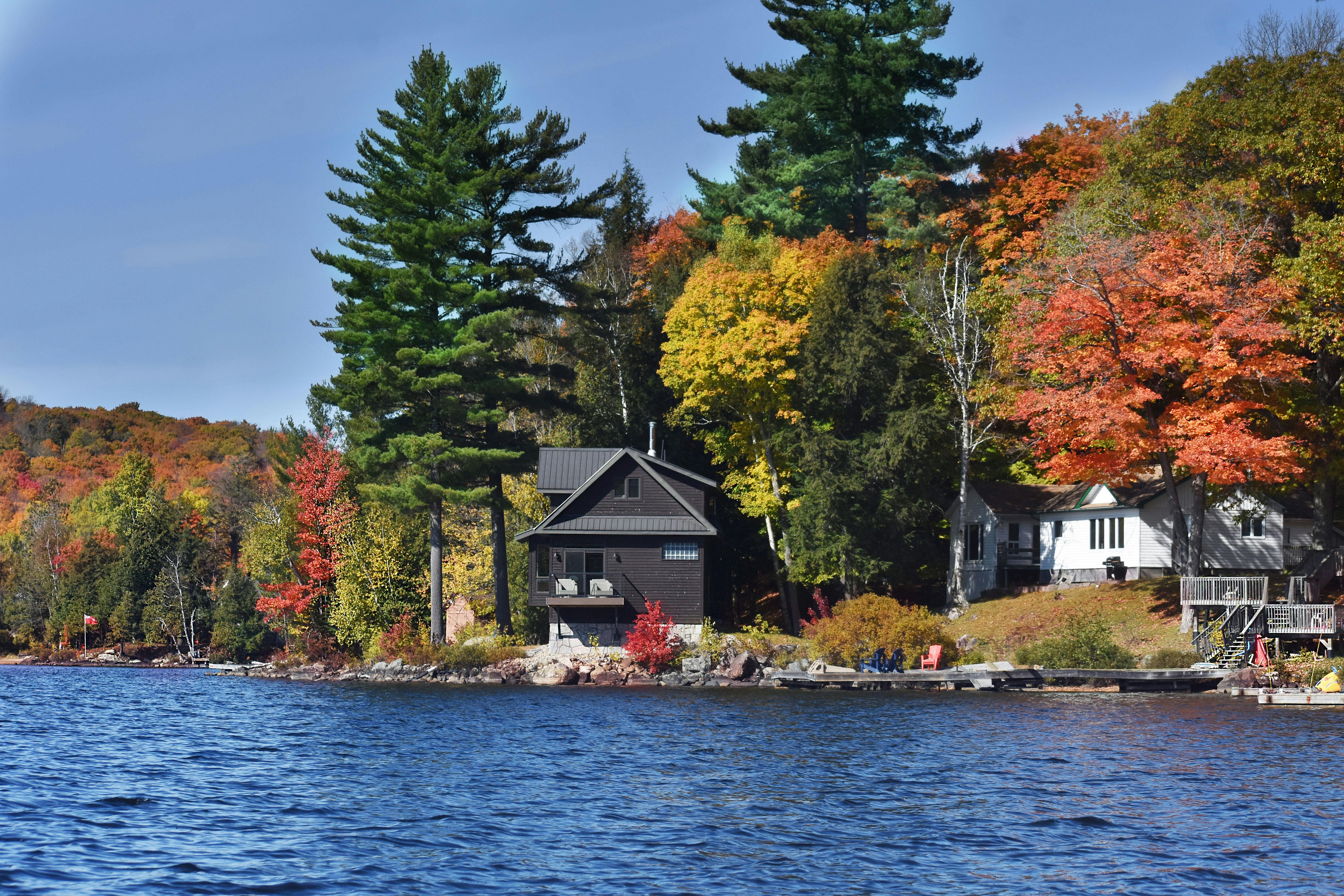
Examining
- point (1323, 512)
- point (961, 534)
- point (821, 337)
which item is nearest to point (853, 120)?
point (821, 337)

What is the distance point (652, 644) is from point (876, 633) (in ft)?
30.9

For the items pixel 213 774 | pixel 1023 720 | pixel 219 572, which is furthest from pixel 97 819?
pixel 219 572

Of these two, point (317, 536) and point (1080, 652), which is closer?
point (1080, 652)

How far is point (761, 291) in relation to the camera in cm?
5534

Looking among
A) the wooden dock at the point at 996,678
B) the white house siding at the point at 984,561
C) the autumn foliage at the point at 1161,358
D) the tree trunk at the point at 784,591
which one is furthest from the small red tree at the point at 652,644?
the autumn foliage at the point at 1161,358

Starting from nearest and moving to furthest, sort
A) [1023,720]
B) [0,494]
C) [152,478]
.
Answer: [1023,720] < [152,478] < [0,494]

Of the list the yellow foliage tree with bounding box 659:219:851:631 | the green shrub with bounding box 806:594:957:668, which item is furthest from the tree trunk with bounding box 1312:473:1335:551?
the yellow foliage tree with bounding box 659:219:851:631

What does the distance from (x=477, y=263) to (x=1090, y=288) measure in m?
27.1

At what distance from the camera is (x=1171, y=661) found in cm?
4122

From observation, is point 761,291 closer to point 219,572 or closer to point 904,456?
point 904,456

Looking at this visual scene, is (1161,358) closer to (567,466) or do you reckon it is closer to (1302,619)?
(1302,619)

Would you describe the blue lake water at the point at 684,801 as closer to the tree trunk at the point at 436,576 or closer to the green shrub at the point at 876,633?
the green shrub at the point at 876,633

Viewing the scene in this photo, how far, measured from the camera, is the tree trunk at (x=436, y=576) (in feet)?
176

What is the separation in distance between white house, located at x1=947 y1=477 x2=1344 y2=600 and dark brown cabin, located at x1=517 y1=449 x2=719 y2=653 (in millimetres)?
12484
